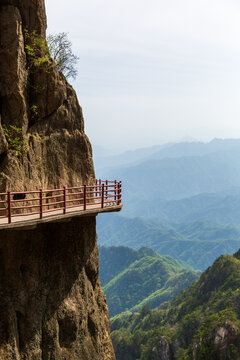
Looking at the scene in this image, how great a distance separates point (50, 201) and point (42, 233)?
207cm

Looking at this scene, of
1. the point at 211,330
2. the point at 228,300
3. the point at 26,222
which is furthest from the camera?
the point at 228,300

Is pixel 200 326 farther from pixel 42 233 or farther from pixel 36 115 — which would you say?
pixel 36 115

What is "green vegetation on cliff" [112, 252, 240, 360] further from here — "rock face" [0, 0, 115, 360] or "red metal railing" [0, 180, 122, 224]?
"red metal railing" [0, 180, 122, 224]

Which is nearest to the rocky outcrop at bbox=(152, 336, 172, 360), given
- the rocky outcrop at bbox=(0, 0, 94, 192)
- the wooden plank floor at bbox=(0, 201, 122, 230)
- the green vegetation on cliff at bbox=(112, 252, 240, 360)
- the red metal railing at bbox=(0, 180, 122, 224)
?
the green vegetation on cliff at bbox=(112, 252, 240, 360)

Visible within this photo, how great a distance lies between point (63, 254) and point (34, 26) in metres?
14.6

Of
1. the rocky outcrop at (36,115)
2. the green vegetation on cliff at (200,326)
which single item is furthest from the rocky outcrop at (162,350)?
the rocky outcrop at (36,115)

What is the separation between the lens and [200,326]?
8706 centimetres

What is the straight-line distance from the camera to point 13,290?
19.1 metres

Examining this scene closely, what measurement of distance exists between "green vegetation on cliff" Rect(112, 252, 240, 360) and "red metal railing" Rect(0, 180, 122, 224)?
51669 millimetres

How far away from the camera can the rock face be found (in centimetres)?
1941

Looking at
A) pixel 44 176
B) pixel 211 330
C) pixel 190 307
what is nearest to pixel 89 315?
Answer: pixel 44 176

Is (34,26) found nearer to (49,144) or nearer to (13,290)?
(49,144)

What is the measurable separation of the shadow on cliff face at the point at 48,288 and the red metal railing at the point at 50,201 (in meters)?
1.26

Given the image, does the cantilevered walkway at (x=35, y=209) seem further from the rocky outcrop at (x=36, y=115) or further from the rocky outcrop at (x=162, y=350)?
the rocky outcrop at (x=162, y=350)
